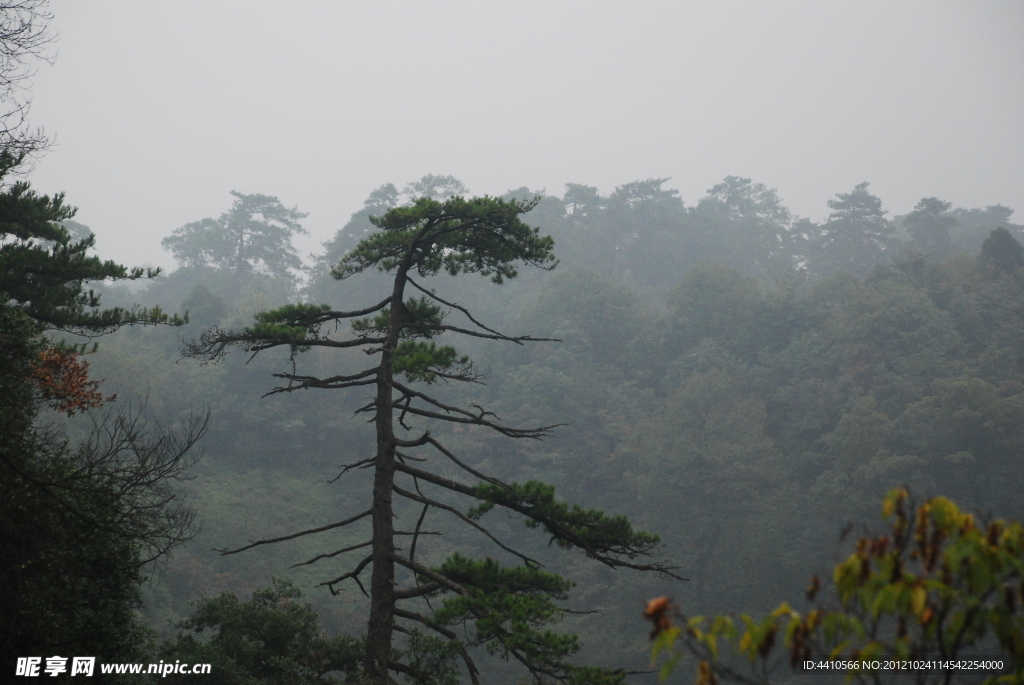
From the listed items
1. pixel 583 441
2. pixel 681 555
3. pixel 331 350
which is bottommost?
pixel 681 555

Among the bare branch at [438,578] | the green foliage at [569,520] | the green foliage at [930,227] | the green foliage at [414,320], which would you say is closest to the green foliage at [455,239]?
the green foliage at [414,320]

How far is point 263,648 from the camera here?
966 cm

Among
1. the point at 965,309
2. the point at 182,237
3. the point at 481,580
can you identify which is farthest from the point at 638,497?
the point at 182,237

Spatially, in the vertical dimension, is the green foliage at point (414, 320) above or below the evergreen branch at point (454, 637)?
above

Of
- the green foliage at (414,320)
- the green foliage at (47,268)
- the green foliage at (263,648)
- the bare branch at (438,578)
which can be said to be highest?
the green foliage at (47,268)

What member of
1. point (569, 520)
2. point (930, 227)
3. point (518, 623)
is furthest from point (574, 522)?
point (930, 227)

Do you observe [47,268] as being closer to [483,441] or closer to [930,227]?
[483,441]

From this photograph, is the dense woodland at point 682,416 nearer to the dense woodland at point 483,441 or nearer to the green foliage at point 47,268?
the dense woodland at point 483,441

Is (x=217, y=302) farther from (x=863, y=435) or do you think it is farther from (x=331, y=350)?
(x=863, y=435)

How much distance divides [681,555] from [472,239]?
24068 millimetres

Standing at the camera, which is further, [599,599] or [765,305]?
[765,305]

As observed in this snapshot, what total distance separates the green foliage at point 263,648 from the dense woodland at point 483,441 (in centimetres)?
5

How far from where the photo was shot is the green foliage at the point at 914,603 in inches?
92.4

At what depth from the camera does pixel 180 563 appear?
26.7m
